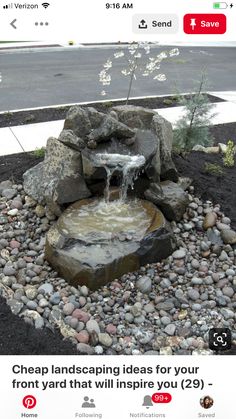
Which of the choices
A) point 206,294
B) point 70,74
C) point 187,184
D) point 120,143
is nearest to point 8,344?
point 206,294

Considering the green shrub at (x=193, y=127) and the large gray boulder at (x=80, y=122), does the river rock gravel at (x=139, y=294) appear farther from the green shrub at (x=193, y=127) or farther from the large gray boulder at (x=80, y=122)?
the green shrub at (x=193, y=127)

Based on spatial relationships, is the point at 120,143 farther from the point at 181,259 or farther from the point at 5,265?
the point at 5,265

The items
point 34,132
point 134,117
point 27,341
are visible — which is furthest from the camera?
point 34,132

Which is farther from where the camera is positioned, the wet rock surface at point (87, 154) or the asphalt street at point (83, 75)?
the asphalt street at point (83, 75)

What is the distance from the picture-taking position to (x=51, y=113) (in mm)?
8812

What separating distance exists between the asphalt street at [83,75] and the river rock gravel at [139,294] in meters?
4.43

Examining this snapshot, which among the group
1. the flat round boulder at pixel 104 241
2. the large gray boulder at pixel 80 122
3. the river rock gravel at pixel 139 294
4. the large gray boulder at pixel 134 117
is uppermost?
the large gray boulder at pixel 80 122

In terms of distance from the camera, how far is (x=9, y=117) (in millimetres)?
8508

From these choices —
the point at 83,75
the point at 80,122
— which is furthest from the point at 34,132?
the point at 83,75

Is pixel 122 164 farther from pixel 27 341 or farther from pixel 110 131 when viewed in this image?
pixel 27 341

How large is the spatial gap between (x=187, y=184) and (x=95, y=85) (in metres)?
6.76

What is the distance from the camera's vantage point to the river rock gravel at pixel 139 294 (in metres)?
4.16
